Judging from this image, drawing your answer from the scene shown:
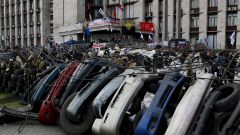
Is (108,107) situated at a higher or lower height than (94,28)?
lower

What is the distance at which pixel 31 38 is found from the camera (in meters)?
83.9

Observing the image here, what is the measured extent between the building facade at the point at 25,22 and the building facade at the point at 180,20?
557 inches

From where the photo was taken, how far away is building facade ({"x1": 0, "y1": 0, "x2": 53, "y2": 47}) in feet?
261

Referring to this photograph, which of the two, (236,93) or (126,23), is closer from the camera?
(236,93)

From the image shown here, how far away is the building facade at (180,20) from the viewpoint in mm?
48594

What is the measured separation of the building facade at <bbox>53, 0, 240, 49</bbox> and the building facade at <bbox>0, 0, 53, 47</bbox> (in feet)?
46.4

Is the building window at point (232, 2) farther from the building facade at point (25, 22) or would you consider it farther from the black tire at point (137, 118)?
the black tire at point (137, 118)

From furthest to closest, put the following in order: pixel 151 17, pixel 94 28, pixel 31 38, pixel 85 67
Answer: pixel 31 38
pixel 151 17
pixel 94 28
pixel 85 67

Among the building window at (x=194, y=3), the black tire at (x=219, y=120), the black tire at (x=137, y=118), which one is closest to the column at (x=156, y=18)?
the building window at (x=194, y=3)

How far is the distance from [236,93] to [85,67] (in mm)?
4002

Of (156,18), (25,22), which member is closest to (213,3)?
(156,18)

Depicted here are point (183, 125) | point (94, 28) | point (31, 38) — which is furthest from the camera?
point (31, 38)

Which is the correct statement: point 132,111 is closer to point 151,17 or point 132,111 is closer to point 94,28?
point 94,28

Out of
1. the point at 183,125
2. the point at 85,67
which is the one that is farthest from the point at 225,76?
the point at 85,67
